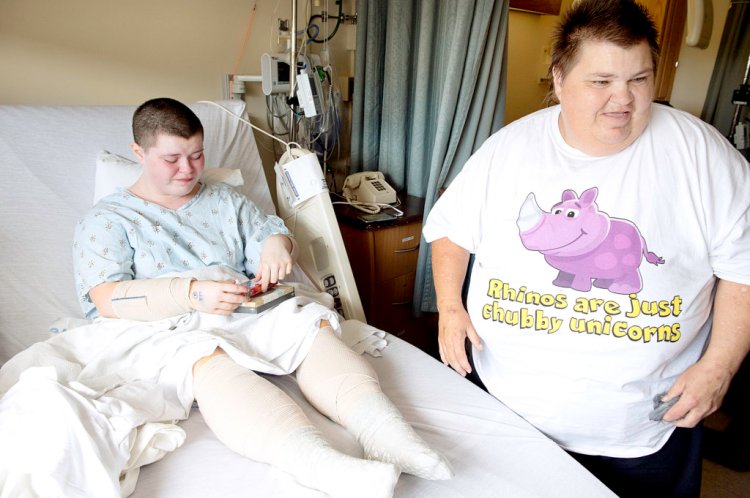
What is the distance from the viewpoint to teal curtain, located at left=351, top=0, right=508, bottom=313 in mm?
2016

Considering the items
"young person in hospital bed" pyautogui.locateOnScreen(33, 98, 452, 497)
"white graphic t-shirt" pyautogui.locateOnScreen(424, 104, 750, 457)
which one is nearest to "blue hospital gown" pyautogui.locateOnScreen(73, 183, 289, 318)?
"young person in hospital bed" pyautogui.locateOnScreen(33, 98, 452, 497)

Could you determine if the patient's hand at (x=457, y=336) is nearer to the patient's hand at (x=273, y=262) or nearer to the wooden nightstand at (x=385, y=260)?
the patient's hand at (x=273, y=262)

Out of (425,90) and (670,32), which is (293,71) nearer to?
(425,90)

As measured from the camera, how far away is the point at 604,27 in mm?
967

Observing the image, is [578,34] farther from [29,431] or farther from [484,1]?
[29,431]

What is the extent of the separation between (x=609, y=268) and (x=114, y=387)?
106 cm

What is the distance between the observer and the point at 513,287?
3.65 feet

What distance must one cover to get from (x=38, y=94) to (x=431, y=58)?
59.2 inches

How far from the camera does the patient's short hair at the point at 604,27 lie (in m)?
0.96

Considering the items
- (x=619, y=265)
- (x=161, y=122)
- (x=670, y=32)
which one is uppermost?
(x=670, y=32)

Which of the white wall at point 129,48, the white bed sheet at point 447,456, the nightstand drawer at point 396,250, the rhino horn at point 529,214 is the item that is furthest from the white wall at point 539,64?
the white bed sheet at point 447,456

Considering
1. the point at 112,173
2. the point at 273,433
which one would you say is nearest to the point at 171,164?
the point at 112,173

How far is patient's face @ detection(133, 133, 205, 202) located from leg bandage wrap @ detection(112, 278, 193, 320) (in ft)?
0.92

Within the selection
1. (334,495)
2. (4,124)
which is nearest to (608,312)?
(334,495)
